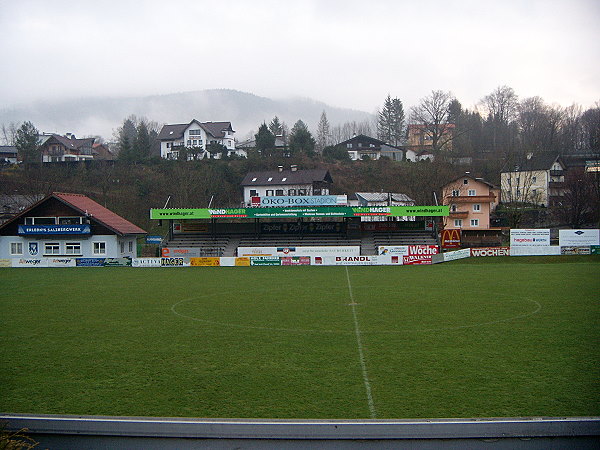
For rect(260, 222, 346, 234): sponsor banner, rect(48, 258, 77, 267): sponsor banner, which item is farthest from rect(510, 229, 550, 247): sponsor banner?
rect(48, 258, 77, 267): sponsor banner

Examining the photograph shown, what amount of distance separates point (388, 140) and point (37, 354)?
11589 centimetres

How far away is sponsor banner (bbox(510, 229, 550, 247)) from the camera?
53.9 metres

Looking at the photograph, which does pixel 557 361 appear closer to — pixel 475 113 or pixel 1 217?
pixel 1 217

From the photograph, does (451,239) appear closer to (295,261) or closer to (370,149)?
(295,261)

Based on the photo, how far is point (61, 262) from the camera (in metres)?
56.0

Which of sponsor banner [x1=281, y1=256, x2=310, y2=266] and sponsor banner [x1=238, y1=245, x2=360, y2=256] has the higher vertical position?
sponsor banner [x1=238, y1=245, x2=360, y2=256]

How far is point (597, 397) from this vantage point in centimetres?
1333

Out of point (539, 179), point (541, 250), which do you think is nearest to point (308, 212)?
point (541, 250)

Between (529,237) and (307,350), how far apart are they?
41177 mm

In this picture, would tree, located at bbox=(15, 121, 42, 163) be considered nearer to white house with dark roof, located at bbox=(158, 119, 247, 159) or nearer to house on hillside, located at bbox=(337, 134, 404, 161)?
white house with dark roof, located at bbox=(158, 119, 247, 159)

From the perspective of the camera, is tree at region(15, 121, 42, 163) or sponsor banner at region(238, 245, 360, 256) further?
tree at region(15, 121, 42, 163)

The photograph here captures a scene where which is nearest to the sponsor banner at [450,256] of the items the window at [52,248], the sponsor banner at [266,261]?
the sponsor banner at [266,261]

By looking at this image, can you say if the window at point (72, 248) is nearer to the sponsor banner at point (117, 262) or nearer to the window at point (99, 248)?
the window at point (99, 248)

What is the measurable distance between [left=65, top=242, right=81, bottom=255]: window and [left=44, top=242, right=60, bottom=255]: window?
879 millimetres
